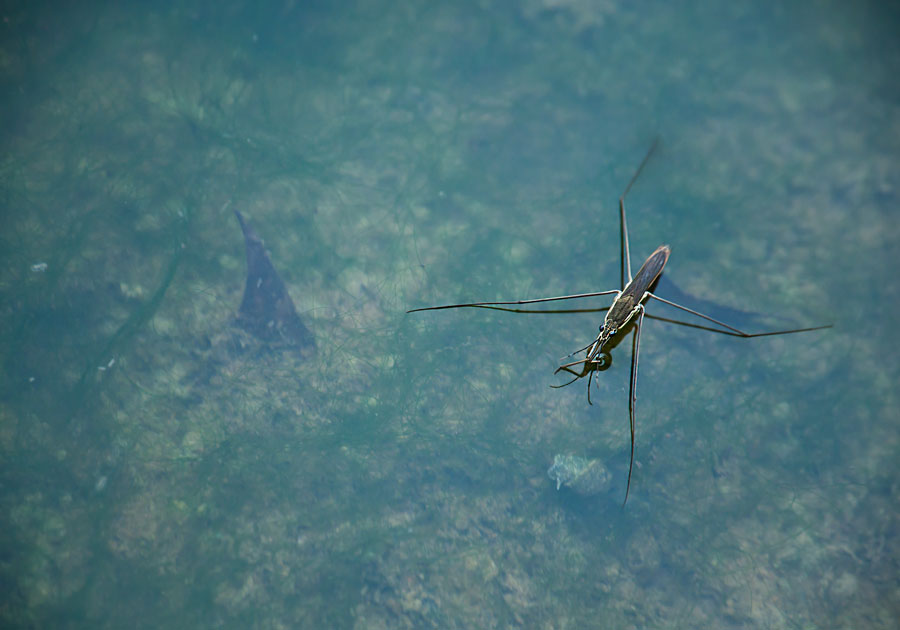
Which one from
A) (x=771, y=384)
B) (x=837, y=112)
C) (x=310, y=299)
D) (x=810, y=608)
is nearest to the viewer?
(x=810, y=608)

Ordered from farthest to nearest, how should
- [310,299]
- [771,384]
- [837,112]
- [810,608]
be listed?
[837,112], [310,299], [771,384], [810,608]

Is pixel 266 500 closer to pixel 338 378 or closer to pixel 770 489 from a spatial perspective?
pixel 338 378

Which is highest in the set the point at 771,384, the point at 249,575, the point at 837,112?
the point at 837,112

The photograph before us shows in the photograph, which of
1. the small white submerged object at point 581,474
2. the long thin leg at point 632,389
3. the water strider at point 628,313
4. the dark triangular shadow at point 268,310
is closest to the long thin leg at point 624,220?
the water strider at point 628,313

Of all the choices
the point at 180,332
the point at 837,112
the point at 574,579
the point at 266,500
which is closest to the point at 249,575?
the point at 266,500

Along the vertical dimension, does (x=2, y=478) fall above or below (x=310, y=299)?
below

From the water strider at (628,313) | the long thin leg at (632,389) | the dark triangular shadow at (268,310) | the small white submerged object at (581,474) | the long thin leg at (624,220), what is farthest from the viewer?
the dark triangular shadow at (268,310)

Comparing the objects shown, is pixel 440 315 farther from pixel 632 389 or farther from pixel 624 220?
pixel 624 220

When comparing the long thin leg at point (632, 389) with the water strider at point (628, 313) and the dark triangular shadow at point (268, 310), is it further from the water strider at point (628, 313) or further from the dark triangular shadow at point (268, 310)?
the dark triangular shadow at point (268, 310)
